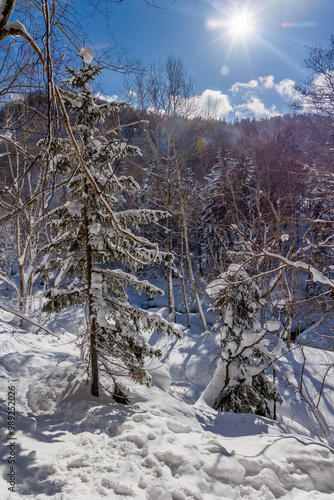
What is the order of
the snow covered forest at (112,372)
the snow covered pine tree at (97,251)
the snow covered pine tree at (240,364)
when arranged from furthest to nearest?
1. the snow covered pine tree at (240,364)
2. the snow covered pine tree at (97,251)
3. the snow covered forest at (112,372)

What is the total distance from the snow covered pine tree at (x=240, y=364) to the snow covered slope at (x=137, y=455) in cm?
137

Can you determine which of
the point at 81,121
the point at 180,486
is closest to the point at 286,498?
the point at 180,486

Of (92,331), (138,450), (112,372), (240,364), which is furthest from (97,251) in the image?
(240,364)

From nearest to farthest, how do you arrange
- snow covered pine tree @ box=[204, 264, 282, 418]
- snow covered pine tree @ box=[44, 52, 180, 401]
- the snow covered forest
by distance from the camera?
the snow covered forest, snow covered pine tree @ box=[44, 52, 180, 401], snow covered pine tree @ box=[204, 264, 282, 418]

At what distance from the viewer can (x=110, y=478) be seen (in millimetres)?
2283

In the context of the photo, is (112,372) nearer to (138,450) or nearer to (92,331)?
(92,331)

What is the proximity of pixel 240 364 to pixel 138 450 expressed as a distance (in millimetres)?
3505

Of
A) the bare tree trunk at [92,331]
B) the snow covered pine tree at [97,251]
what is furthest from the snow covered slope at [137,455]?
the snow covered pine tree at [97,251]

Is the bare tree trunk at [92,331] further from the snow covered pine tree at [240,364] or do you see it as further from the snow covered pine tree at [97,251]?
the snow covered pine tree at [240,364]

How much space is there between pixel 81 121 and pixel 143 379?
4.15 metres

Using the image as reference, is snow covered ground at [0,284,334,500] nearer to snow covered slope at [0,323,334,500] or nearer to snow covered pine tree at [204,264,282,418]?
snow covered slope at [0,323,334,500]

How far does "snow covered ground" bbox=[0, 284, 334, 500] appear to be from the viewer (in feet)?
7.37

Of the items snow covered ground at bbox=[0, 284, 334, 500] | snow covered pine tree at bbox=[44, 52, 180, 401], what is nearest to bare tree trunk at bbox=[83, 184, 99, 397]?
snow covered pine tree at bbox=[44, 52, 180, 401]

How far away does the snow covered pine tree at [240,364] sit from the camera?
18.1ft
